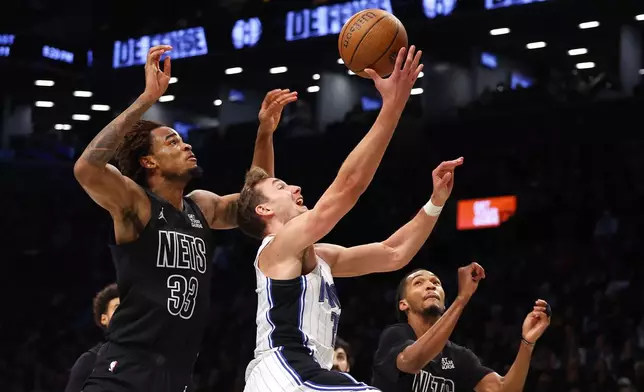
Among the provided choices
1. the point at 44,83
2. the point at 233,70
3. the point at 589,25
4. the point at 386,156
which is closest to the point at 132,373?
the point at 386,156

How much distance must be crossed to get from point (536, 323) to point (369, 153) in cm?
223

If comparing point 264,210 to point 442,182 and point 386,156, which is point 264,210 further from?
point 386,156

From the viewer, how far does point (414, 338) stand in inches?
223

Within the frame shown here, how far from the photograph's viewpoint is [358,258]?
4.58 meters

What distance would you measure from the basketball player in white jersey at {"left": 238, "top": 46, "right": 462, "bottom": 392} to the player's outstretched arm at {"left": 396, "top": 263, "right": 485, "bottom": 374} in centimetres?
104

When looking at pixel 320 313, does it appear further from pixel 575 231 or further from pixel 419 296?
pixel 575 231

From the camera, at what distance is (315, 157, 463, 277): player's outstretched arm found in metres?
4.53

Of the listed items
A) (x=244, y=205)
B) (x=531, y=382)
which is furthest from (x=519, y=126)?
(x=244, y=205)

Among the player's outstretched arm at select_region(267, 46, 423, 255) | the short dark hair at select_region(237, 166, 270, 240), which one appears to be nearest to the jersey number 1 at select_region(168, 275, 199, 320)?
the short dark hair at select_region(237, 166, 270, 240)

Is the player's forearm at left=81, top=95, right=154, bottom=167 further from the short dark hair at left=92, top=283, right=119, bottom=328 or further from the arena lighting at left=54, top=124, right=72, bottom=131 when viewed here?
the arena lighting at left=54, top=124, right=72, bottom=131

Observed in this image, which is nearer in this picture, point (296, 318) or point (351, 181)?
point (351, 181)

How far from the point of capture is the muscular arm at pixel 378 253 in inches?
177

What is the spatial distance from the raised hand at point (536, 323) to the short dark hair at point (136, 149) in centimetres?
238

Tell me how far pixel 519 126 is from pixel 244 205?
39.9ft
